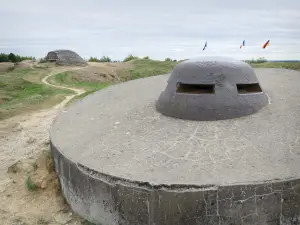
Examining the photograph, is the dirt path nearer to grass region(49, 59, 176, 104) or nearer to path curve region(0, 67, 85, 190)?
path curve region(0, 67, 85, 190)

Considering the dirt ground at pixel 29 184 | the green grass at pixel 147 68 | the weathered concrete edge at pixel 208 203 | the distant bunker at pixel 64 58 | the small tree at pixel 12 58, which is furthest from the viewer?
the small tree at pixel 12 58

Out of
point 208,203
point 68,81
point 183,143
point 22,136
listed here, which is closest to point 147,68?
point 68,81

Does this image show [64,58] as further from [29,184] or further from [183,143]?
[183,143]

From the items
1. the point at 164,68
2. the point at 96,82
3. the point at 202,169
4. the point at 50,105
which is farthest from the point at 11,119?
the point at 164,68

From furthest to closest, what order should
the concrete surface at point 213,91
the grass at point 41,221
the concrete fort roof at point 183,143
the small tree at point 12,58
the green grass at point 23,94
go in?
1. the small tree at point 12,58
2. the green grass at point 23,94
3. the concrete surface at point 213,91
4. the grass at point 41,221
5. the concrete fort roof at point 183,143

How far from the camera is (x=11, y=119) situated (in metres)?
9.15

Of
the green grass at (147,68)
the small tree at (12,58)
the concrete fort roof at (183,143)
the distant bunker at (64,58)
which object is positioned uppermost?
the concrete fort roof at (183,143)

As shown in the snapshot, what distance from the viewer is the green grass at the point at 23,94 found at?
34.1 ft

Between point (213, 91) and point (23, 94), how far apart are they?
11061 mm

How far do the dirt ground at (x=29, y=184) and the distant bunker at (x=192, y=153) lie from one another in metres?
0.27

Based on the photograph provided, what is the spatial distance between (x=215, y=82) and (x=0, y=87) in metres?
12.9

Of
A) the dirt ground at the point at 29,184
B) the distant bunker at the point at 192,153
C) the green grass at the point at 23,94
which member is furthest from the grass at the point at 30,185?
the green grass at the point at 23,94

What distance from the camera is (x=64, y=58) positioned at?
75.5 ft

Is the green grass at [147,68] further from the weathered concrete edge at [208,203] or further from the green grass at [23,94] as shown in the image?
the weathered concrete edge at [208,203]
